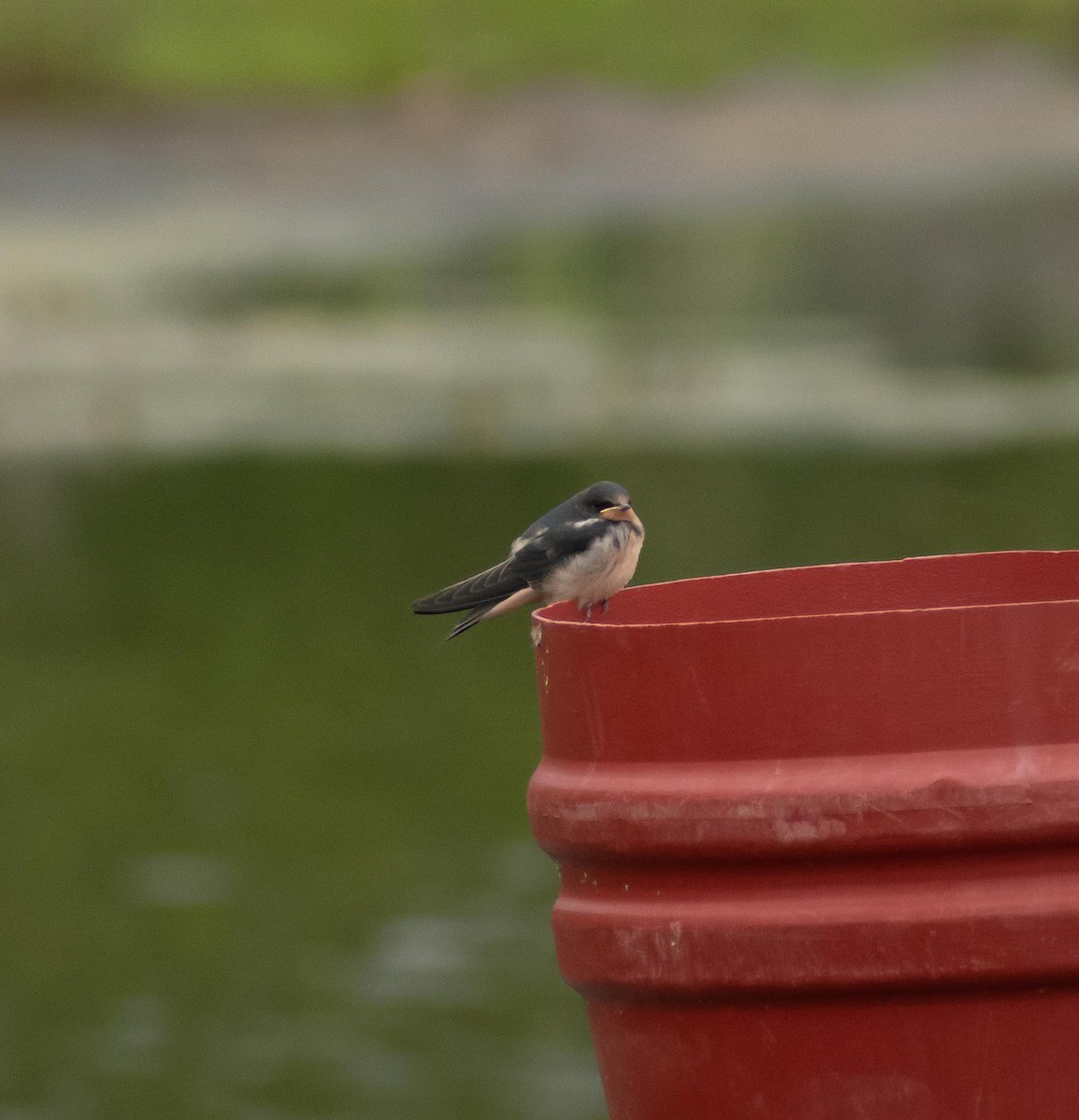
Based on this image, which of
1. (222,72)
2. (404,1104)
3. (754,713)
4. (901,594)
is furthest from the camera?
(222,72)

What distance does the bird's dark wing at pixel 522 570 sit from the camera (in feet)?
7.84

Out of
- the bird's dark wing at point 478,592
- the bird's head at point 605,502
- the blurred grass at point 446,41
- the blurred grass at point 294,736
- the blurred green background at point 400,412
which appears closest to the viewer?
the bird's dark wing at point 478,592

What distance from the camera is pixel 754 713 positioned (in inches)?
65.4

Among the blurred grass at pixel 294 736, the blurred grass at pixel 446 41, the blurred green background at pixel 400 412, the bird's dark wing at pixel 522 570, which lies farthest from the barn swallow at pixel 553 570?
the blurred grass at pixel 446 41

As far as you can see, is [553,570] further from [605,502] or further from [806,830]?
[806,830]

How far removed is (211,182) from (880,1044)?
8278 millimetres

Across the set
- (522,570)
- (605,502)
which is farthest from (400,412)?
(522,570)

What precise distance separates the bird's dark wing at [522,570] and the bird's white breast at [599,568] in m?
0.02

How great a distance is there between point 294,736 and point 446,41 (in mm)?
3227

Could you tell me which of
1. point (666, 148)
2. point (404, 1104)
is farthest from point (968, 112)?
point (404, 1104)

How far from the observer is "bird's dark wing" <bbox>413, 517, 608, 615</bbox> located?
2.39m

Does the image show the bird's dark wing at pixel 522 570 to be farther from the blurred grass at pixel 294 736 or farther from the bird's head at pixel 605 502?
the blurred grass at pixel 294 736

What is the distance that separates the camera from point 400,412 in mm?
11023

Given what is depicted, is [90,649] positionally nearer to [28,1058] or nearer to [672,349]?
[672,349]
